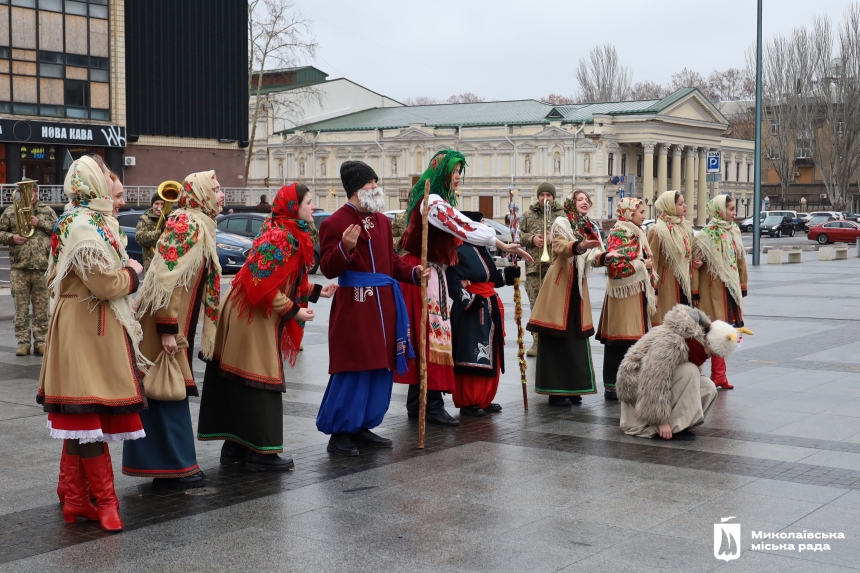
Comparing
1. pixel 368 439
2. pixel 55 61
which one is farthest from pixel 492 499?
pixel 55 61

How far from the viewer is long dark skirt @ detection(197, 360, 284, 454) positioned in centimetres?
654

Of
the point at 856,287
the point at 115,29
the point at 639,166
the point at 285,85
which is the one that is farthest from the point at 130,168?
the point at 639,166

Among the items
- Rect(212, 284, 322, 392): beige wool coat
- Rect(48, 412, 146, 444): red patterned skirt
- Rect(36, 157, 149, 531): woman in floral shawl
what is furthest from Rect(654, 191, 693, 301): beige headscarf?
Rect(48, 412, 146, 444): red patterned skirt

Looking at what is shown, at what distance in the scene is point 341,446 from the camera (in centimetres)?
709

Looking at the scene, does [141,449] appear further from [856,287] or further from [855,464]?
[856,287]

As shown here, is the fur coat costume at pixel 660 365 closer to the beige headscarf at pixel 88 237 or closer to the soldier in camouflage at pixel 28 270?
the beige headscarf at pixel 88 237

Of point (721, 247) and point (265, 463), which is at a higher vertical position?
point (721, 247)

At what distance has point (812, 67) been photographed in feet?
218

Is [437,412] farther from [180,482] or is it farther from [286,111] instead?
[286,111]

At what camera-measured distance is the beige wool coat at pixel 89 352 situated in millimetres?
5348

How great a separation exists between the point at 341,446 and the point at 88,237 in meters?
2.49

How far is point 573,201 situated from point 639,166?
72.3 meters

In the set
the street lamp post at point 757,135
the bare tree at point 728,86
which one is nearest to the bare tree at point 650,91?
the bare tree at point 728,86

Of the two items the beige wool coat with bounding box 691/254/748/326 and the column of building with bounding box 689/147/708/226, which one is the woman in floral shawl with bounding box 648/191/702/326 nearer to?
the beige wool coat with bounding box 691/254/748/326
